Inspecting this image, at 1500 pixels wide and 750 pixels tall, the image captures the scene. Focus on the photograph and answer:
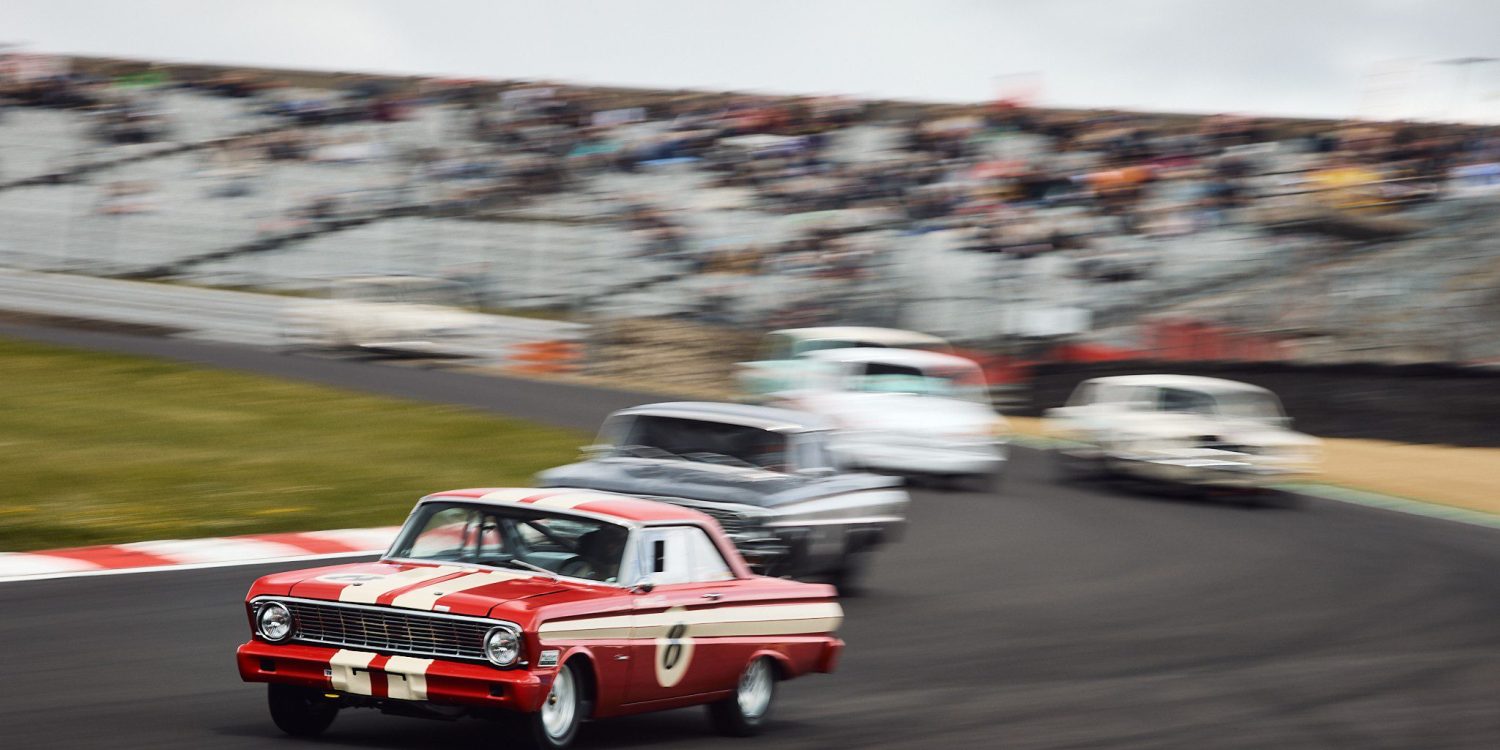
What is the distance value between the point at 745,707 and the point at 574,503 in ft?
3.72

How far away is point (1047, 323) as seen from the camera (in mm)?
23750

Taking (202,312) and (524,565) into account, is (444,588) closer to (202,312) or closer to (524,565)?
(524,565)

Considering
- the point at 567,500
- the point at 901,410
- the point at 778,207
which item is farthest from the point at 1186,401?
the point at 567,500

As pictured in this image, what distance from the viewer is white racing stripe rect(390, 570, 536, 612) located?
5.40 m

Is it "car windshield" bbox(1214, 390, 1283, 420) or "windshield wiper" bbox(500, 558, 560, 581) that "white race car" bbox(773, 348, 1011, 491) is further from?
"windshield wiper" bbox(500, 558, 560, 581)

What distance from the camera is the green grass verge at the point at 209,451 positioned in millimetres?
11852

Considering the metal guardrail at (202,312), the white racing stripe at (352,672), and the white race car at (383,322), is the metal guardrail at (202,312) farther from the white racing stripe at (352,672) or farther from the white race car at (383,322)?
the white racing stripe at (352,672)

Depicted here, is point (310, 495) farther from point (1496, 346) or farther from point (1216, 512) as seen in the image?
point (1496, 346)

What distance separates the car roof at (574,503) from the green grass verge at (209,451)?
17.7ft

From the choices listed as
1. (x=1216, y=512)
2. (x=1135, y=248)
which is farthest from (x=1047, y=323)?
(x=1216, y=512)

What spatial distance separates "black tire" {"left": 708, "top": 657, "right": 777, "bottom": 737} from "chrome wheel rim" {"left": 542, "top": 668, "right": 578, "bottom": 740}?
3.45 feet

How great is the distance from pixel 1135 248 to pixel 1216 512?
888 cm

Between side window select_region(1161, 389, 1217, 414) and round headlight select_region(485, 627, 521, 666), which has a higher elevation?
round headlight select_region(485, 627, 521, 666)

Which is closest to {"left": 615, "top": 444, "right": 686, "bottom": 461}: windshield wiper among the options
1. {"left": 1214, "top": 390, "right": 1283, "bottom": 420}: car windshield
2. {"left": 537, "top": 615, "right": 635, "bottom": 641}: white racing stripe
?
{"left": 537, "top": 615, "right": 635, "bottom": 641}: white racing stripe
